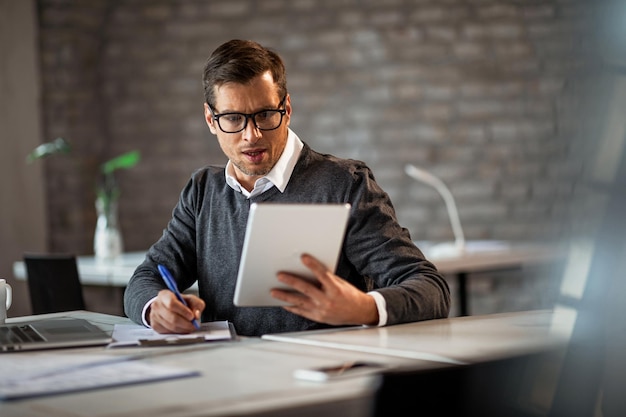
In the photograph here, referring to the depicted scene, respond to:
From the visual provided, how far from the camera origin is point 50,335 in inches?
79.7

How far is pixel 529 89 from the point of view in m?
5.34

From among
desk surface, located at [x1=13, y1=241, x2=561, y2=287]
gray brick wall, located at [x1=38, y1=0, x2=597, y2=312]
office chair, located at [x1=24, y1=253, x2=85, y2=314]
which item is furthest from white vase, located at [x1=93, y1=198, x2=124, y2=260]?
gray brick wall, located at [x1=38, y1=0, x2=597, y2=312]

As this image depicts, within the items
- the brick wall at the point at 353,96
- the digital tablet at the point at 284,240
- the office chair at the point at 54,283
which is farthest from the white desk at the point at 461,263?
the digital tablet at the point at 284,240

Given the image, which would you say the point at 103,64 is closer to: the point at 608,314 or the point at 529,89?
the point at 529,89

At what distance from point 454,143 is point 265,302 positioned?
3.67 metres

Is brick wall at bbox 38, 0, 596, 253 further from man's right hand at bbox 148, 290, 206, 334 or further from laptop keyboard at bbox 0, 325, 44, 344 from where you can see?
laptop keyboard at bbox 0, 325, 44, 344

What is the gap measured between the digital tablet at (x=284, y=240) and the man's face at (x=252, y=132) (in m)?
0.51

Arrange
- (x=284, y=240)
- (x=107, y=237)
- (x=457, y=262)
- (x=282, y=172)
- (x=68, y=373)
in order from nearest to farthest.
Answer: (x=68, y=373)
(x=284, y=240)
(x=282, y=172)
(x=457, y=262)
(x=107, y=237)

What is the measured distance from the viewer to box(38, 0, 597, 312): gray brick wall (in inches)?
210

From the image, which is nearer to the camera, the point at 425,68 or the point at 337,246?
the point at 337,246

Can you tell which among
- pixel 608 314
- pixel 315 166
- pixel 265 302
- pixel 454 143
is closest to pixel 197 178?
pixel 315 166

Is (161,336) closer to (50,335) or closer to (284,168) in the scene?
(50,335)

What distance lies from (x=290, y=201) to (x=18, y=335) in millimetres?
766

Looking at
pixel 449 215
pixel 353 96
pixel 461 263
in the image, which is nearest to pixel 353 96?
pixel 353 96
